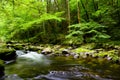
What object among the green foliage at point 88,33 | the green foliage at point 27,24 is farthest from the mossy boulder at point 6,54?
the green foliage at point 27,24

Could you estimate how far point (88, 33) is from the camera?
1466 centimetres

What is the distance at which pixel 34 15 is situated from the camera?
770 inches

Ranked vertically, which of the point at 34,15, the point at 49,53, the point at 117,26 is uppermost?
the point at 34,15

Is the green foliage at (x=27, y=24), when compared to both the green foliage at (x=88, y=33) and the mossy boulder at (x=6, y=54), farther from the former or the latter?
the mossy boulder at (x=6, y=54)

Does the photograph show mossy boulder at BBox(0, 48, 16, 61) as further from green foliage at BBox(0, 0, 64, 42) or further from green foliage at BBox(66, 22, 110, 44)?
green foliage at BBox(0, 0, 64, 42)

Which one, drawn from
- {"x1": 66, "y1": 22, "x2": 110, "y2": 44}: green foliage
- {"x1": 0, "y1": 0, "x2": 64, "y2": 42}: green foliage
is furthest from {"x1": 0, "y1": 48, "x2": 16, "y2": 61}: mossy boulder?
{"x1": 0, "y1": 0, "x2": 64, "y2": 42}: green foliage

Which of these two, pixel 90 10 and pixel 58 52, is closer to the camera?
pixel 58 52

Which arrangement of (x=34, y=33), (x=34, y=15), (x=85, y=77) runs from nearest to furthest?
(x=85, y=77), (x=34, y=15), (x=34, y=33)

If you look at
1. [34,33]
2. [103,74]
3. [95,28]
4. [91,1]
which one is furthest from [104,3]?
[103,74]

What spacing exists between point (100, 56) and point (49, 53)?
4036 mm

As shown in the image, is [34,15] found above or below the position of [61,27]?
above

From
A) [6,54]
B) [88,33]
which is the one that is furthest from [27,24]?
[6,54]

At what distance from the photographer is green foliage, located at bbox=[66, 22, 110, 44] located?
13552mm

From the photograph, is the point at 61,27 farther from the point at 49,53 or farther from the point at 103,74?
the point at 103,74
